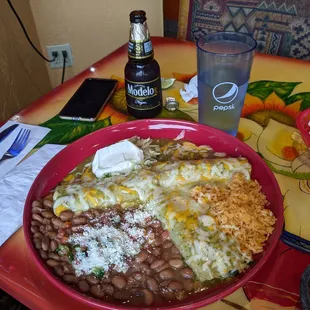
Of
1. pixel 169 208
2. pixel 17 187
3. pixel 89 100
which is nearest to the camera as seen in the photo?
pixel 169 208

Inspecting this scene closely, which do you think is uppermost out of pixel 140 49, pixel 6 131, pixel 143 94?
pixel 140 49

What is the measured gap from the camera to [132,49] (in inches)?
44.3

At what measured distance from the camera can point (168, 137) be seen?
1.16 meters

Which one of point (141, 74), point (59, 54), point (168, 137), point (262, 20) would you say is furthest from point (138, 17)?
point (59, 54)

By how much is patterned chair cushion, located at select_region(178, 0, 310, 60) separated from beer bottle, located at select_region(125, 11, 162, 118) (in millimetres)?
837

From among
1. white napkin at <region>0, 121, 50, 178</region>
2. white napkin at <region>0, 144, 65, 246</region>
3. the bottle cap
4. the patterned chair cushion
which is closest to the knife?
white napkin at <region>0, 121, 50, 178</region>

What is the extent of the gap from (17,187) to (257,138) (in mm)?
739

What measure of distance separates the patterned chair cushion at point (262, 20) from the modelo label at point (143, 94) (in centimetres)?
85

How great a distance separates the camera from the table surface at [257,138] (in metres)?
0.76

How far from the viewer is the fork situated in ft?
3.73

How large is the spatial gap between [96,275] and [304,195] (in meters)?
0.57

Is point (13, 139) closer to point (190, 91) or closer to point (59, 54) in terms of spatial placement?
point (190, 91)

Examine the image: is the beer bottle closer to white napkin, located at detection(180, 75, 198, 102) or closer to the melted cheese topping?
white napkin, located at detection(180, 75, 198, 102)

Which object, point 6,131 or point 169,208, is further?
point 6,131
